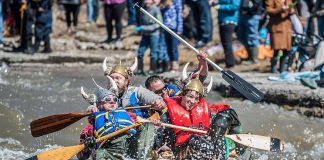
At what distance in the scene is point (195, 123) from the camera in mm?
8844

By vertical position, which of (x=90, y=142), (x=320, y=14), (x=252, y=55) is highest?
(x=320, y=14)

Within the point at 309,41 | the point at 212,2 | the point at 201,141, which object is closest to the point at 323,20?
the point at 309,41

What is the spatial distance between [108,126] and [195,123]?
2.92ft

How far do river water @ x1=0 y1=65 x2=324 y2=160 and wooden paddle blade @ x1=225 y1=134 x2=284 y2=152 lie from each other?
118 cm

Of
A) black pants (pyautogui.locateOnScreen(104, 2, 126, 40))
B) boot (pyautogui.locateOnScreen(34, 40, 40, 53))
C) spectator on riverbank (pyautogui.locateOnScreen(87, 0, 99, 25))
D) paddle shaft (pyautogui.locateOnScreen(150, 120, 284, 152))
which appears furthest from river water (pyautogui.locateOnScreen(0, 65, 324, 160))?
spectator on riverbank (pyautogui.locateOnScreen(87, 0, 99, 25))

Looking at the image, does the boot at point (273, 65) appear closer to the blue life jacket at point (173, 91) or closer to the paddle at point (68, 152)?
the blue life jacket at point (173, 91)

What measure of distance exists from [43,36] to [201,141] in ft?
30.7

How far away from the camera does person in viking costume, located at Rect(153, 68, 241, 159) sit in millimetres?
8664

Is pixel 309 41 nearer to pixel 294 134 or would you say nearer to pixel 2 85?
pixel 294 134

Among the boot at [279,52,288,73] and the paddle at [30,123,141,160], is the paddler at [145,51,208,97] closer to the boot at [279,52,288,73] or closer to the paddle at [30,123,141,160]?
the paddle at [30,123,141,160]

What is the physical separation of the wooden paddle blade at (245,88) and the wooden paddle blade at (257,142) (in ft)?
3.66

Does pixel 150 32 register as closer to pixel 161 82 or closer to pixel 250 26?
pixel 250 26

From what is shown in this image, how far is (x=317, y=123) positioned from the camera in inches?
464

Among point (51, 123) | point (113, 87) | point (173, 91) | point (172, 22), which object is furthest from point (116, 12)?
point (113, 87)
